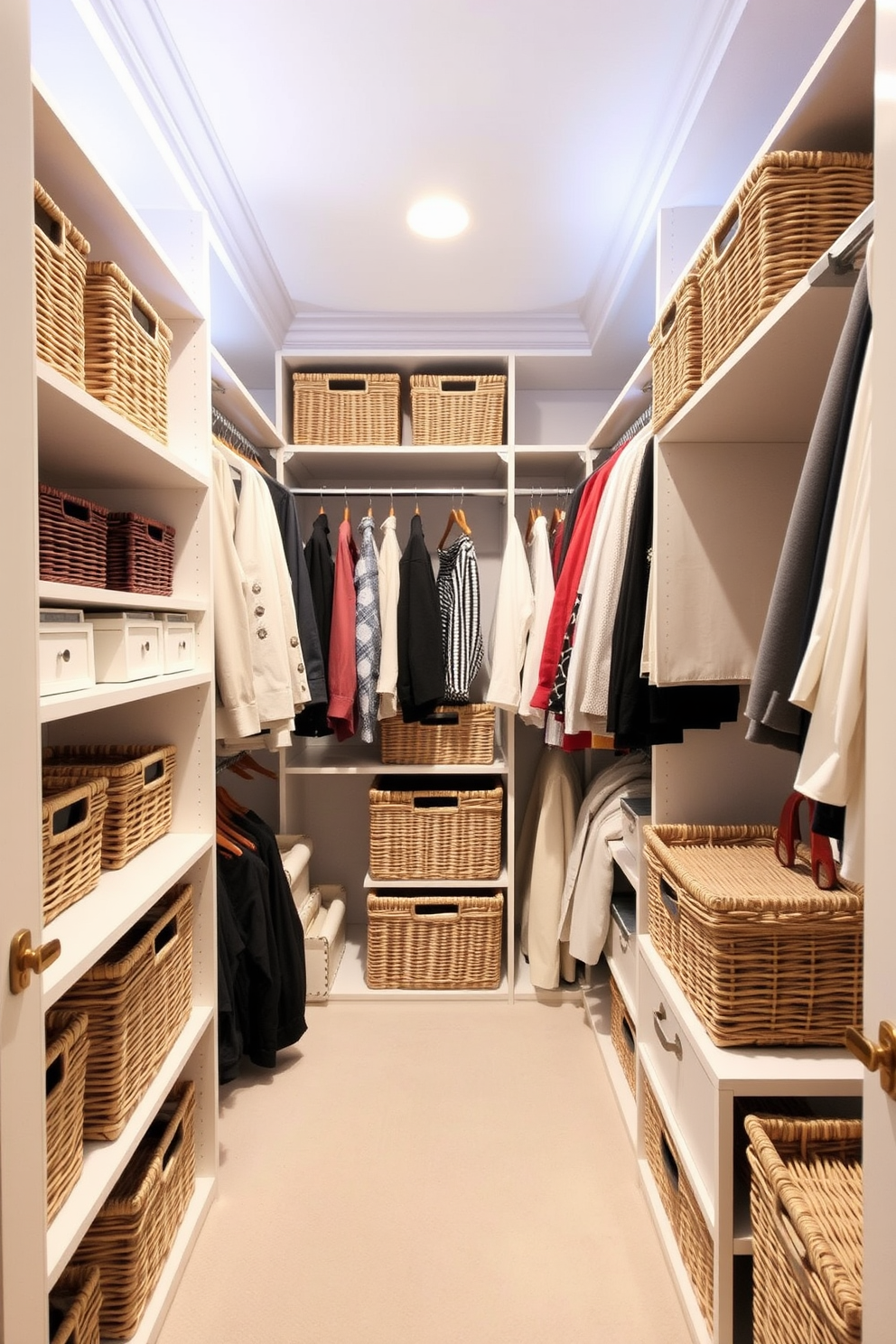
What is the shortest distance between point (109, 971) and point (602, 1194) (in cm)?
129

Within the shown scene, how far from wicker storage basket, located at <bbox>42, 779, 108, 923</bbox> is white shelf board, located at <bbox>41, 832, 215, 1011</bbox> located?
3 cm

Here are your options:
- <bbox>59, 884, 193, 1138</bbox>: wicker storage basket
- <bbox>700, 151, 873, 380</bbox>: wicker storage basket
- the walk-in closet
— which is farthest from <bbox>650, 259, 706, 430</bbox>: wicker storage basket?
<bbox>59, 884, 193, 1138</bbox>: wicker storage basket

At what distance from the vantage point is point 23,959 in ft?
2.56

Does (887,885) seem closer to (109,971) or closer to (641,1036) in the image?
(109,971)

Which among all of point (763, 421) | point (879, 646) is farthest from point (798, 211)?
point (879, 646)

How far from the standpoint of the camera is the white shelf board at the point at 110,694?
1.01m

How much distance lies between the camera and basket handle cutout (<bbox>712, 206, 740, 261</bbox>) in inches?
45.1

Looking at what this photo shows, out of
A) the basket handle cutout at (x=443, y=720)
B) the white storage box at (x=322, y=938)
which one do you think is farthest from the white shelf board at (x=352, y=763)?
the white storage box at (x=322, y=938)

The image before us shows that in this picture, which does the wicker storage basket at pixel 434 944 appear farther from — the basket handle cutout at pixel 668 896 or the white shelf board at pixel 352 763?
the basket handle cutout at pixel 668 896

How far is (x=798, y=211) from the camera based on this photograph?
1.00 meters

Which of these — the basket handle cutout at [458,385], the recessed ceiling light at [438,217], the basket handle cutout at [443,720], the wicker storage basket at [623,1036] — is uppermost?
the recessed ceiling light at [438,217]

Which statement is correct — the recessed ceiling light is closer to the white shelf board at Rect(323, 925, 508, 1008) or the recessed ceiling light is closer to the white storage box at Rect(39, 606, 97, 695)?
the white storage box at Rect(39, 606, 97, 695)

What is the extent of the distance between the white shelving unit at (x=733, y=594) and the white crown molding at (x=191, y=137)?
120cm

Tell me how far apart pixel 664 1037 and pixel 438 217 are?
7.27 feet
